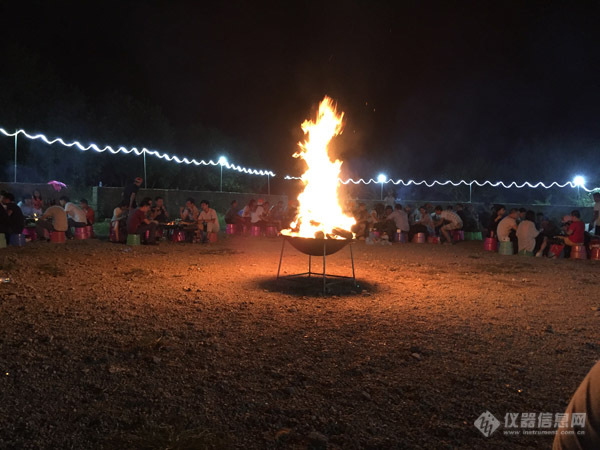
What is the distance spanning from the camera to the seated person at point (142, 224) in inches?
505

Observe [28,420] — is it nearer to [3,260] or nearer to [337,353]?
[337,353]

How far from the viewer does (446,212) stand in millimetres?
16219

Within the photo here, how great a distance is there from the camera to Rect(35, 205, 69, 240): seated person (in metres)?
13.0

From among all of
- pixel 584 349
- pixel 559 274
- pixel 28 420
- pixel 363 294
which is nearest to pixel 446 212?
pixel 559 274

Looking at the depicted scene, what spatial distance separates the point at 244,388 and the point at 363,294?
13.6ft

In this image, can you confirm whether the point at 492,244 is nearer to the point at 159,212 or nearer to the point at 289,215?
the point at 289,215

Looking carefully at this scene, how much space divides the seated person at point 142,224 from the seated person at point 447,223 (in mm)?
9415

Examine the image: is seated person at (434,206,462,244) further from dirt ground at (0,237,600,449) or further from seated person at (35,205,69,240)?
seated person at (35,205,69,240)

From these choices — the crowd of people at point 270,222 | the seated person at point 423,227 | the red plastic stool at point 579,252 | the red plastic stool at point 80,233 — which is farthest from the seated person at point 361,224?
the red plastic stool at point 80,233

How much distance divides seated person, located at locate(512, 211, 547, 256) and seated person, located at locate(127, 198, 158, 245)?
1017 centimetres

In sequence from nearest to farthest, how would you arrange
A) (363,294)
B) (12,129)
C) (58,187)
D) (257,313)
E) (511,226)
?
1. (257,313)
2. (363,294)
3. (511,226)
4. (58,187)
5. (12,129)

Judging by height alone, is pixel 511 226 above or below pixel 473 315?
above

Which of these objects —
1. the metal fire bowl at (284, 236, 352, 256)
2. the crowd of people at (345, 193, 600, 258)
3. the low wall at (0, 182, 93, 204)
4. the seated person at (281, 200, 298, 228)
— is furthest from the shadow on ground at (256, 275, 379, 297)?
the low wall at (0, 182, 93, 204)

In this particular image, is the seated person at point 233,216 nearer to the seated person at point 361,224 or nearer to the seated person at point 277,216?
the seated person at point 277,216
